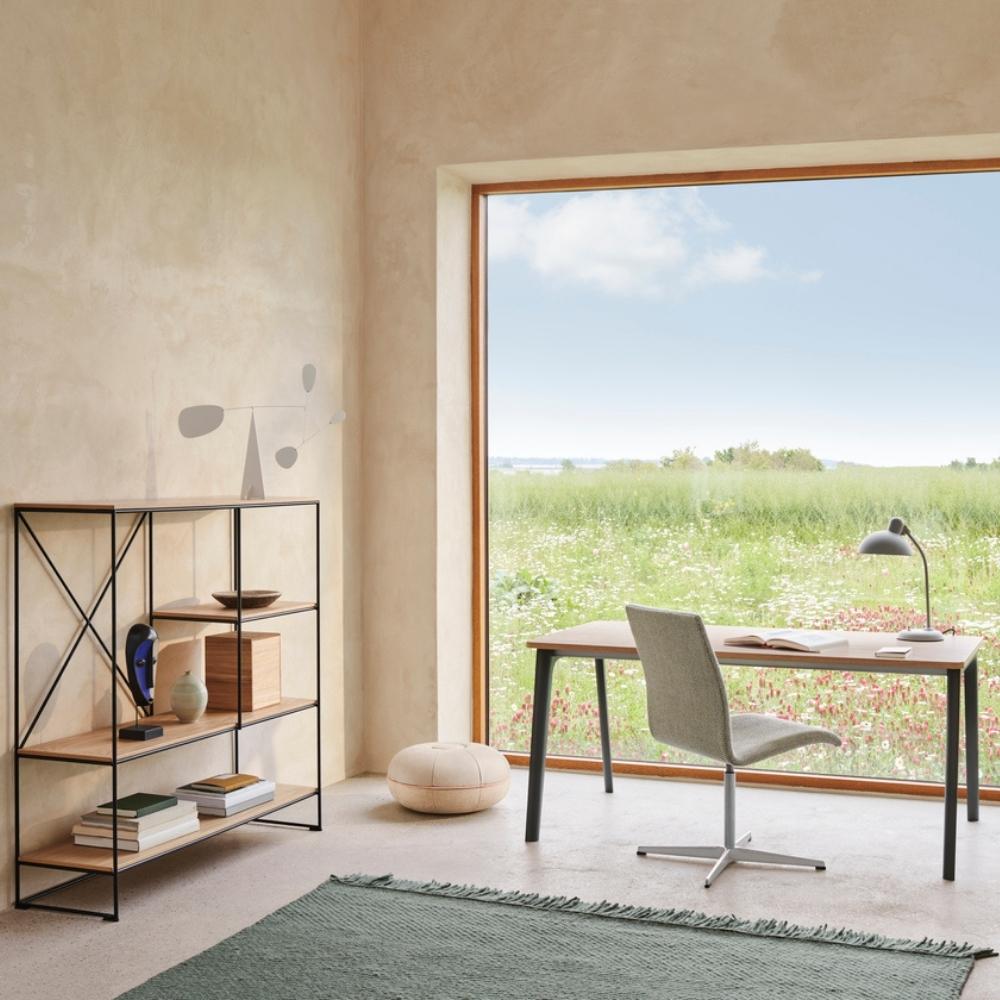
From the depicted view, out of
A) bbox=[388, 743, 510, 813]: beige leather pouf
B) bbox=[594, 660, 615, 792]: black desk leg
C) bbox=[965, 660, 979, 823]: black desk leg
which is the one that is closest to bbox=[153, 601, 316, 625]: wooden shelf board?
bbox=[388, 743, 510, 813]: beige leather pouf

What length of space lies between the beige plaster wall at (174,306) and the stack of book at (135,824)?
0.45ft

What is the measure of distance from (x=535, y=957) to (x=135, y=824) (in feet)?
4.06

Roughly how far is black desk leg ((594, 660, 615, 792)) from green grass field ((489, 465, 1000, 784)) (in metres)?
0.35

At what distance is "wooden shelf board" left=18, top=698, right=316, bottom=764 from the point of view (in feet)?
12.2

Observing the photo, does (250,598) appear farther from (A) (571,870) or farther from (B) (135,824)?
(A) (571,870)

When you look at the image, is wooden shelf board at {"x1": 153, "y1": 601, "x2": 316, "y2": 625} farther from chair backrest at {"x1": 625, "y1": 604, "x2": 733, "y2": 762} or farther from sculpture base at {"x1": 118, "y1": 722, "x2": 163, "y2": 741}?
chair backrest at {"x1": 625, "y1": 604, "x2": 733, "y2": 762}

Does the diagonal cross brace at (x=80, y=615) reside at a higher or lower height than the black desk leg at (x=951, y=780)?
higher

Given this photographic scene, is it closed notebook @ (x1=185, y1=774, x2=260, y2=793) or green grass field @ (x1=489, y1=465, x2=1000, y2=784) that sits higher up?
green grass field @ (x1=489, y1=465, x2=1000, y2=784)

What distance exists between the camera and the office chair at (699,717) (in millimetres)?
4027

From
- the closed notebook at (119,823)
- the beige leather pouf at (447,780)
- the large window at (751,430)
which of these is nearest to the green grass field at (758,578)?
the large window at (751,430)

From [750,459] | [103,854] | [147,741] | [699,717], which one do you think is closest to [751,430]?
[750,459]

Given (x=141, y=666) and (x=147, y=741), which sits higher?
(x=141, y=666)

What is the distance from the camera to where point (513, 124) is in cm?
544

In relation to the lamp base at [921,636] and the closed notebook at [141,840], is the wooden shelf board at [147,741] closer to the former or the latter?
the closed notebook at [141,840]
